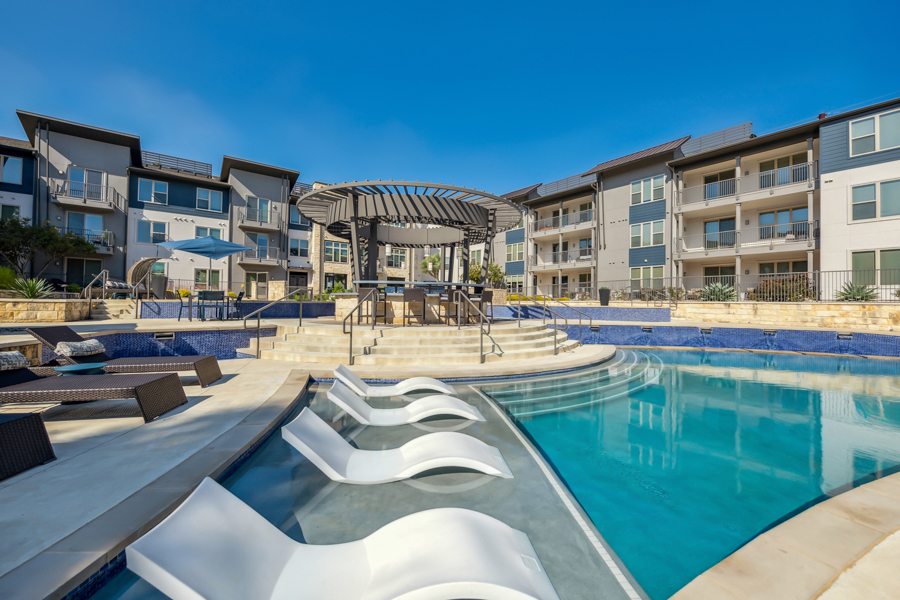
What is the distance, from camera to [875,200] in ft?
51.9

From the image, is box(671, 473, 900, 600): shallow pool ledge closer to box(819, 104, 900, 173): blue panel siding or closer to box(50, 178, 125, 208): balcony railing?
box(819, 104, 900, 173): blue panel siding

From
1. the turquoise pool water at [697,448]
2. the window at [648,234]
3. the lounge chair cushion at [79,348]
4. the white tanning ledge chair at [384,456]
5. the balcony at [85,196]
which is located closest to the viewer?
the turquoise pool water at [697,448]

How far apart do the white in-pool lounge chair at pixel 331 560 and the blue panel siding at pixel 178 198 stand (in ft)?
98.4

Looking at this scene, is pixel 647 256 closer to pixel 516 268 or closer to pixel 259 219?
pixel 516 268

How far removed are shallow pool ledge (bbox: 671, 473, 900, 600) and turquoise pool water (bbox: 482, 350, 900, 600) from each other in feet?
1.14

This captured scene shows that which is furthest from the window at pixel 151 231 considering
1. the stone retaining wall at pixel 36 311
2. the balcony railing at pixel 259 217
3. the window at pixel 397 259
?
the window at pixel 397 259

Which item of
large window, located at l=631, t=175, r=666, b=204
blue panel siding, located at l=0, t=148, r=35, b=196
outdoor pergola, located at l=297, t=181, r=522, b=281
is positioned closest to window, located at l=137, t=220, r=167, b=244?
blue panel siding, located at l=0, t=148, r=35, b=196

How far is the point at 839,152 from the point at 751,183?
11.4 feet

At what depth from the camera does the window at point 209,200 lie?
26281mm

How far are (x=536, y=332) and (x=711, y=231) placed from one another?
718 inches

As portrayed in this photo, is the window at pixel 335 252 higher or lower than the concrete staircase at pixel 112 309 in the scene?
higher

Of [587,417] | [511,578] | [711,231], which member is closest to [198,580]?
[511,578]

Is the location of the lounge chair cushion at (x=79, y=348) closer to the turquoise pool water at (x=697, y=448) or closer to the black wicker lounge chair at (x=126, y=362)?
the black wicker lounge chair at (x=126, y=362)

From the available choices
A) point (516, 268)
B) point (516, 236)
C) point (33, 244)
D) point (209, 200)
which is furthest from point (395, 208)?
point (209, 200)
